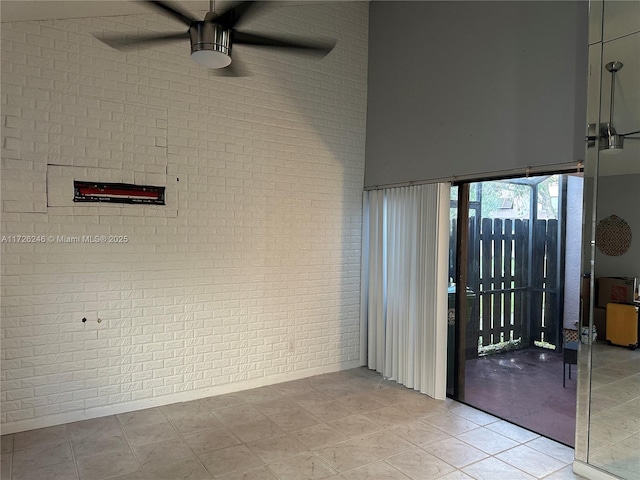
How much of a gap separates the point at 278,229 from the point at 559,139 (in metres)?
2.57

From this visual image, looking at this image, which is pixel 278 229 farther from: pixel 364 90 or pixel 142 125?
pixel 364 90

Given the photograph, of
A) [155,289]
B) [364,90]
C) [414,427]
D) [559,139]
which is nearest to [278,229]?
[155,289]

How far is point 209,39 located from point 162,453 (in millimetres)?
2666

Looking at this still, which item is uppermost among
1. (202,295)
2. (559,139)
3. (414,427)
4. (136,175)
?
(559,139)

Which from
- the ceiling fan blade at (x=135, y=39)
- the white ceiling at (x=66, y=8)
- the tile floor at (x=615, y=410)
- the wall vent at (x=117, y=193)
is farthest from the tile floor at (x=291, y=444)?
the white ceiling at (x=66, y=8)

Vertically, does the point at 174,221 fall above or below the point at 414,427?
above

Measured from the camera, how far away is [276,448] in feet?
10.6

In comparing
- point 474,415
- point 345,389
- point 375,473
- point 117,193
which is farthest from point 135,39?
point 474,415

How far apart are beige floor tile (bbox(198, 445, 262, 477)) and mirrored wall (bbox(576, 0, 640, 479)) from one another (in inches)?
84.7

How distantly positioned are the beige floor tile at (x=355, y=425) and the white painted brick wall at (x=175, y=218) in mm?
1091

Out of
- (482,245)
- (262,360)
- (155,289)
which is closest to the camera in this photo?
(155,289)

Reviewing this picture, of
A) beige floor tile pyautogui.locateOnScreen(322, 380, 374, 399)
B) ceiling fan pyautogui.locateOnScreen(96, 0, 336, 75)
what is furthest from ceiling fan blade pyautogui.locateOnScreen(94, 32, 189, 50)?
beige floor tile pyautogui.locateOnScreen(322, 380, 374, 399)

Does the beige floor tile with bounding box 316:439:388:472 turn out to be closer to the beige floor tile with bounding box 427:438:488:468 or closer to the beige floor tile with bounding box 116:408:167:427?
the beige floor tile with bounding box 427:438:488:468

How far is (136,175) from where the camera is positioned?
3801 millimetres
